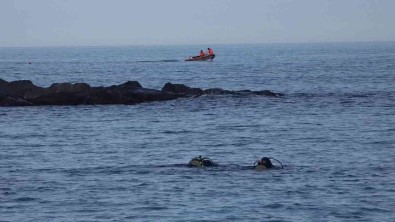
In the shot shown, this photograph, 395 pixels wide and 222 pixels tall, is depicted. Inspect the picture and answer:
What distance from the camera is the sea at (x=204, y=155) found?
27.2 meters

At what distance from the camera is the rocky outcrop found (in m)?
62.7

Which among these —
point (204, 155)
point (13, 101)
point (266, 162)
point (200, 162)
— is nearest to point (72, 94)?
point (13, 101)

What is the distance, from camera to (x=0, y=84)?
6272cm

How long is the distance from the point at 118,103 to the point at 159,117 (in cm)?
950

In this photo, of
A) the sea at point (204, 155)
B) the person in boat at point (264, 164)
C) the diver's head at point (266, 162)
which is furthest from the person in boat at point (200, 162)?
the diver's head at point (266, 162)

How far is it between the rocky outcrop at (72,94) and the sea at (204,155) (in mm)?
1354

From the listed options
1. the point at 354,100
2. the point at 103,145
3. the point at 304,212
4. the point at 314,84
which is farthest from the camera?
the point at 314,84

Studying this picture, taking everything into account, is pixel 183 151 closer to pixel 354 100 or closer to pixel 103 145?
pixel 103 145

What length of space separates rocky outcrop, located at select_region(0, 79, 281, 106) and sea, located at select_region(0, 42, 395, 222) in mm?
1354

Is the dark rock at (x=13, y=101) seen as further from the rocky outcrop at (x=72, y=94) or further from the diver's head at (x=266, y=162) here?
the diver's head at (x=266, y=162)

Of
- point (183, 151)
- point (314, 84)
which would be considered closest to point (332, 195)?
point (183, 151)

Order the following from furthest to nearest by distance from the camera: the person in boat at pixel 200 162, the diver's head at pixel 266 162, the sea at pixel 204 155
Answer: the person in boat at pixel 200 162 → the diver's head at pixel 266 162 → the sea at pixel 204 155

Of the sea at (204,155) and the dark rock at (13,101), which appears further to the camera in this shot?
the dark rock at (13,101)

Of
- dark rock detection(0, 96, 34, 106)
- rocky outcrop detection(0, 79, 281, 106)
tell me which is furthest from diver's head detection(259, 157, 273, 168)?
dark rock detection(0, 96, 34, 106)
